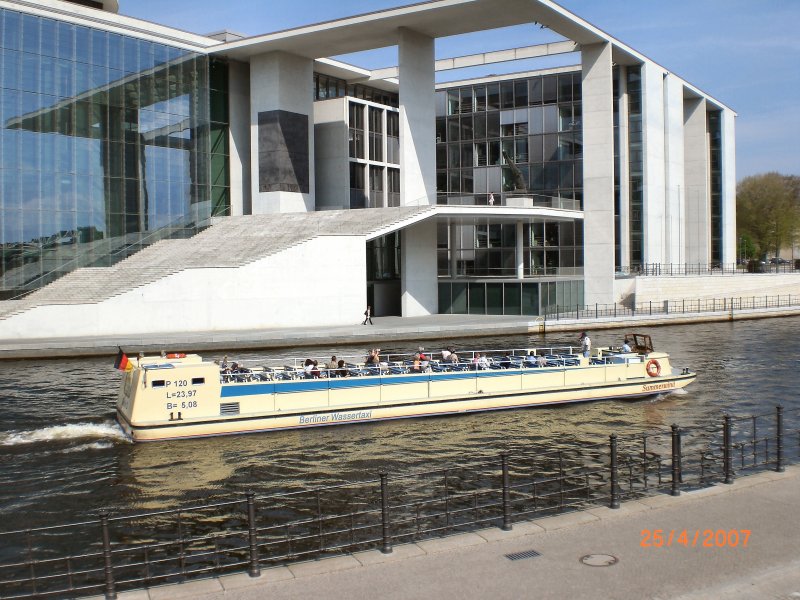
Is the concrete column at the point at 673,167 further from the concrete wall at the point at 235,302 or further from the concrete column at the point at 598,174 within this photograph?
the concrete wall at the point at 235,302

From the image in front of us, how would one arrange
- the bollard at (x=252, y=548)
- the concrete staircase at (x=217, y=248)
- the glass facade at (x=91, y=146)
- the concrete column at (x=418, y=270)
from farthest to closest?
1. the concrete column at (x=418, y=270)
2. the glass facade at (x=91, y=146)
3. the concrete staircase at (x=217, y=248)
4. the bollard at (x=252, y=548)

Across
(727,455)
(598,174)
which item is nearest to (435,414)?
(727,455)

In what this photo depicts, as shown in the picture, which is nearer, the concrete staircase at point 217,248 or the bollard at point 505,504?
the bollard at point 505,504

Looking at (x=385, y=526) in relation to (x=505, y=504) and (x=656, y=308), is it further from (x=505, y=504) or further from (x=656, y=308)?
(x=656, y=308)

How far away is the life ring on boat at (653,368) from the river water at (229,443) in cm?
93

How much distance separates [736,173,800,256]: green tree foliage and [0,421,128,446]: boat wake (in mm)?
106384

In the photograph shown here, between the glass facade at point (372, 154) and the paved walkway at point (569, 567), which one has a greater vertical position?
the glass facade at point (372, 154)

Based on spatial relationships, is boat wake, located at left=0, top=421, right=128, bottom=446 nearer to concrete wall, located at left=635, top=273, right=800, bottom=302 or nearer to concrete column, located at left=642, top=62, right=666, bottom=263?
concrete wall, located at left=635, top=273, right=800, bottom=302

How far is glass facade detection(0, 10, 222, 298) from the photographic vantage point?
52594 millimetres

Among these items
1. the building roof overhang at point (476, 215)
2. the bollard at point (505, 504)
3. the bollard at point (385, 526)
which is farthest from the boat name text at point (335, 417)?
the building roof overhang at point (476, 215)

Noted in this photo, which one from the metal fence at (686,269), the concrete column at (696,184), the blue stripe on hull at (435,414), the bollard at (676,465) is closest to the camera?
the bollard at (676,465)

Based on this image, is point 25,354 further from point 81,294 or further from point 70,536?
point 70,536

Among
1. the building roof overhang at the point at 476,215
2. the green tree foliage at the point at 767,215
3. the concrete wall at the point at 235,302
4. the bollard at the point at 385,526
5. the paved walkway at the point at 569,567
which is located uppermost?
A: the green tree foliage at the point at 767,215
